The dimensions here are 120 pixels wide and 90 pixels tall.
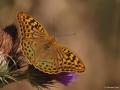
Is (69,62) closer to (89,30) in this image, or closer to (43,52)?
(43,52)

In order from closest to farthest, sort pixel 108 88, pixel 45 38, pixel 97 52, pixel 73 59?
pixel 73 59, pixel 45 38, pixel 108 88, pixel 97 52

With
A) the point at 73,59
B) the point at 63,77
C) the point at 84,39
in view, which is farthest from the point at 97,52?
the point at 73,59

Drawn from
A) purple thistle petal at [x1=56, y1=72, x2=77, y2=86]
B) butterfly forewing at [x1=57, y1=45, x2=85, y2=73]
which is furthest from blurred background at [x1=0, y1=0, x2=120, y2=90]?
butterfly forewing at [x1=57, y1=45, x2=85, y2=73]

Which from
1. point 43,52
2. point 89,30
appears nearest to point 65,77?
point 43,52

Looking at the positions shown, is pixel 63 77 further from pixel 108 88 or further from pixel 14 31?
pixel 108 88

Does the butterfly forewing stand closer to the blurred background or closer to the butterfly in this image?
the butterfly

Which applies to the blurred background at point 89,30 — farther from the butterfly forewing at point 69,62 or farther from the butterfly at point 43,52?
the butterfly forewing at point 69,62

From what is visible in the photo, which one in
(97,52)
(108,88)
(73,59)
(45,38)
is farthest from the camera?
(97,52)
